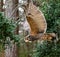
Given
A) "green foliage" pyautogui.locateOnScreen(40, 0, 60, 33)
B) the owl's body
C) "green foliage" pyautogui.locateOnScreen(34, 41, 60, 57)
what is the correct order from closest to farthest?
the owl's body
"green foliage" pyautogui.locateOnScreen(40, 0, 60, 33)
"green foliage" pyautogui.locateOnScreen(34, 41, 60, 57)

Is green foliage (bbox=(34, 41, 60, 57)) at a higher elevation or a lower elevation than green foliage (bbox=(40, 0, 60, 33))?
lower

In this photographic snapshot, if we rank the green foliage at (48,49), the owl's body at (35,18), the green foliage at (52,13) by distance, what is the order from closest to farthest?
the owl's body at (35,18) → the green foliage at (52,13) → the green foliage at (48,49)

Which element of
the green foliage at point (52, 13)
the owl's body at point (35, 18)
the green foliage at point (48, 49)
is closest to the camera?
the owl's body at point (35, 18)

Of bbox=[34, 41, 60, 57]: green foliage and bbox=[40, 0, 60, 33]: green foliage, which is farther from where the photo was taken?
bbox=[34, 41, 60, 57]: green foliage

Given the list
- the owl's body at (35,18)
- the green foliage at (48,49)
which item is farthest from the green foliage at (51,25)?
the owl's body at (35,18)

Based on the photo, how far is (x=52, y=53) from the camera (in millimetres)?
3539

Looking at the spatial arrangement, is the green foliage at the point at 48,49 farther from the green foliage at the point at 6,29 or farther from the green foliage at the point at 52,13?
the green foliage at the point at 6,29

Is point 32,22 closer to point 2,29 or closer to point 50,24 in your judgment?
point 2,29

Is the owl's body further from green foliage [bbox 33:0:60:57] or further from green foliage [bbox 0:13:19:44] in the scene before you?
green foliage [bbox 33:0:60:57]

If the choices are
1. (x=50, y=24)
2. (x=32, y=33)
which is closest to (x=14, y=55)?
(x=50, y=24)

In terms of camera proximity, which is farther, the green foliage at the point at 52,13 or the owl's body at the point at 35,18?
the green foliage at the point at 52,13

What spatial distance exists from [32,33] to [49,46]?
1133 mm

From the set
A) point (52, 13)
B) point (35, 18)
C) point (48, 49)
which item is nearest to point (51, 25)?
point (52, 13)

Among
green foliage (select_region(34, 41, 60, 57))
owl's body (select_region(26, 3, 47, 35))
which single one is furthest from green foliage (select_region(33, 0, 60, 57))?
owl's body (select_region(26, 3, 47, 35))
